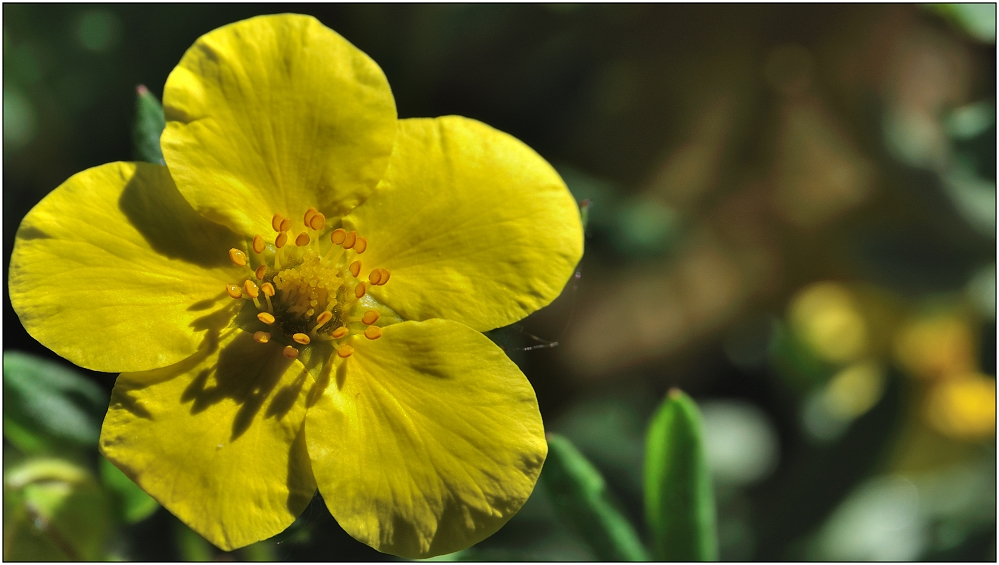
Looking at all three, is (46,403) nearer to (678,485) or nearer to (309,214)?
(309,214)

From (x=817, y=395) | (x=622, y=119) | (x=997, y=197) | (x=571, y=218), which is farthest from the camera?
(x=622, y=119)

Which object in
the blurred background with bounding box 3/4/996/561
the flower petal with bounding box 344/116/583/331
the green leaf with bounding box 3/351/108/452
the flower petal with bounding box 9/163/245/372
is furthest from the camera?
the blurred background with bounding box 3/4/996/561

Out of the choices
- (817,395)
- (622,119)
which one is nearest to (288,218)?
(622,119)

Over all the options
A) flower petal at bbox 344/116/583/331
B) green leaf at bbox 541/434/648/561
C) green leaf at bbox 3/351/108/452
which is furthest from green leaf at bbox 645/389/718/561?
green leaf at bbox 3/351/108/452

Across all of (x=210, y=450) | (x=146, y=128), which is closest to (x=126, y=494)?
(x=210, y=450)

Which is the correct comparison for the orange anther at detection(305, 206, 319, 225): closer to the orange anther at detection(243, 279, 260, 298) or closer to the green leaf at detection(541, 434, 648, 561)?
the orange anther at detection(243, 279, 260, 298)

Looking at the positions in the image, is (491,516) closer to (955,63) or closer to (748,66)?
(748,66)

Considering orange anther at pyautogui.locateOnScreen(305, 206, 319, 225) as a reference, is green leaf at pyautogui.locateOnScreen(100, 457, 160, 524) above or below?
below
